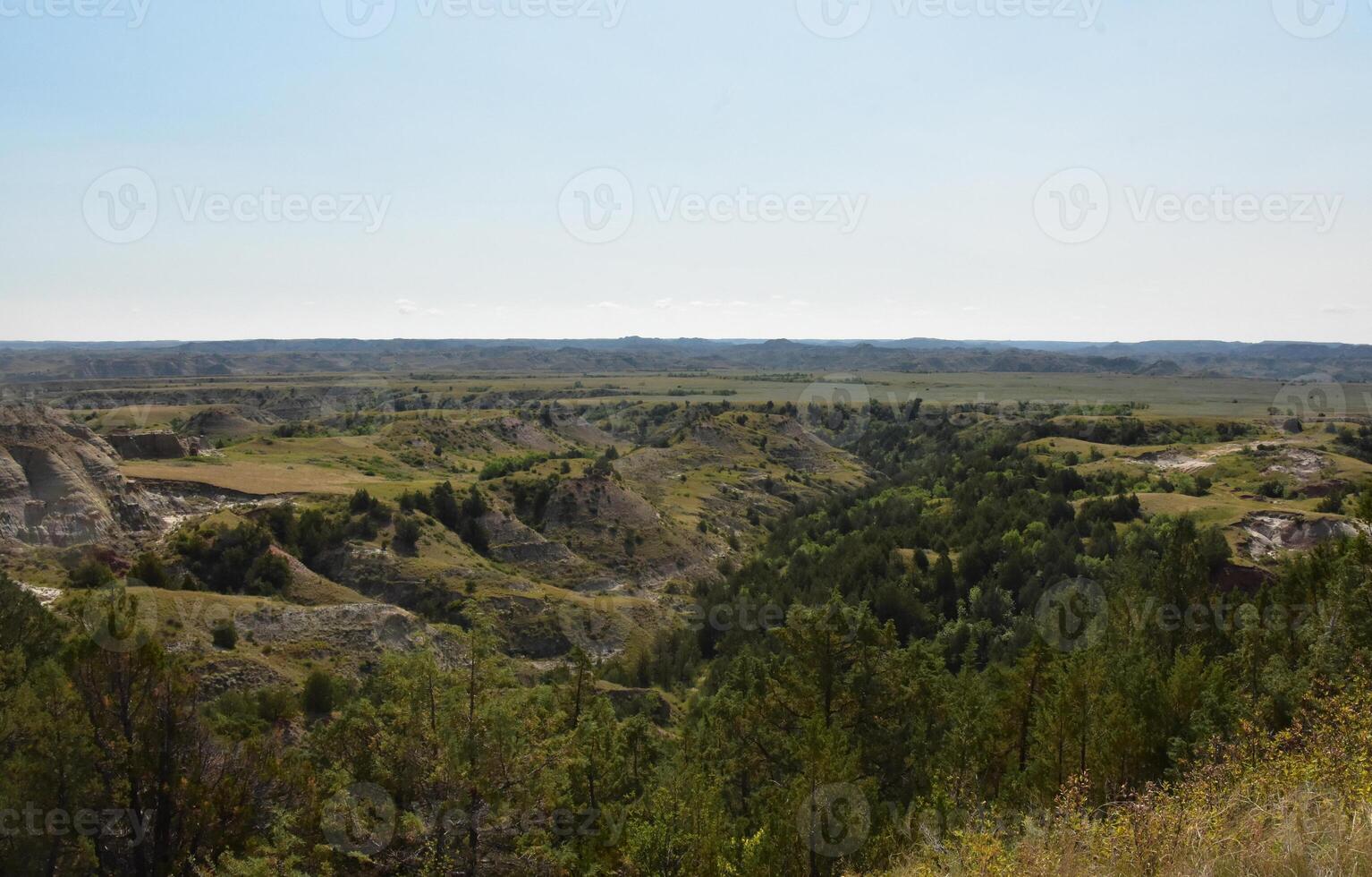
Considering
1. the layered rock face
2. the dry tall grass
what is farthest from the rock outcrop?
the dry tall grass

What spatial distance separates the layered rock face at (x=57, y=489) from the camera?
45.4 meters

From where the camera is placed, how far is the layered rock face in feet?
149

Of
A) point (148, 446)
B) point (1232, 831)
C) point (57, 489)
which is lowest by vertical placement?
point (57, 489)

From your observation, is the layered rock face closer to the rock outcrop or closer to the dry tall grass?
the rock outcrop

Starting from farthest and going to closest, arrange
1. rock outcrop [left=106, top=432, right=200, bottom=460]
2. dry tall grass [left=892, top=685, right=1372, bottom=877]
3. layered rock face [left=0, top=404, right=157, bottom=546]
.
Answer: rock outcrop [left=106, top=432, right=200, bottom=460], layered rock face [left=0, top=404, right=157, bottom=546], dry tall grass [left=892, top=685, right=1372, bottom=877]

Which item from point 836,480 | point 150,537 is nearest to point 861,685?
point 150,537

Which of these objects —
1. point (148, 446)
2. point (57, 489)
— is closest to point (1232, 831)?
point (57, 489)

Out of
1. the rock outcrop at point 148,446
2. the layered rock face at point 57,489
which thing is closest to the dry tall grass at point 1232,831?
the layered rock face at point 57,489

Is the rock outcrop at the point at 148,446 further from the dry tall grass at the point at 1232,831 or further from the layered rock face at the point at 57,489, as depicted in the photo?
the dry tall grass at the point at 1232,831

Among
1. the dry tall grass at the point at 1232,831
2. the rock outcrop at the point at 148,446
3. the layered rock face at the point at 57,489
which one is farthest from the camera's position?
the rock outcrop at the point at 148,446

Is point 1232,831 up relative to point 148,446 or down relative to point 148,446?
up

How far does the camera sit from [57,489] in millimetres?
47625

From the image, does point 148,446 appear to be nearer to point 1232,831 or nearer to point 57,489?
point 57,489

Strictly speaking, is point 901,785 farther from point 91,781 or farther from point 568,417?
point 568,417
